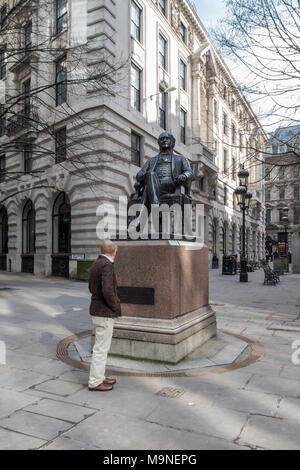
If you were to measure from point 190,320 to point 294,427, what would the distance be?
8.75ft

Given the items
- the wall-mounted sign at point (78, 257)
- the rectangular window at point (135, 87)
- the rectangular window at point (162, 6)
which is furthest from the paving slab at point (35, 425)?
the rectangular window at point (162, 6)

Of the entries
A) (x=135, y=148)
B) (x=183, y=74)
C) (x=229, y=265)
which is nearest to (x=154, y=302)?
(x=135, y=148)

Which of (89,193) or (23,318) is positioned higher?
(89,193)

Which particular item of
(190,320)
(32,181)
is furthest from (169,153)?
(32,181)

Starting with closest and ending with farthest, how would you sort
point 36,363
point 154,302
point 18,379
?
point 18,379, point 36,363, point 154,302

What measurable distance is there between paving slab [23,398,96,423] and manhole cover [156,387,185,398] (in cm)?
87

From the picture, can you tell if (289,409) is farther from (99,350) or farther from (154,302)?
(154,302)

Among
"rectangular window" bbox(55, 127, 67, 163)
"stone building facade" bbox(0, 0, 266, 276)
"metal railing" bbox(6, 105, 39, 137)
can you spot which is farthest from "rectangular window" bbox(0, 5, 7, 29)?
"rectangular window" bbox(55, 127, 67, 163)

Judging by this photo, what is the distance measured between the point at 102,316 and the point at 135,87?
63.2ft

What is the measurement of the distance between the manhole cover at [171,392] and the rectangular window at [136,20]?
824 inches

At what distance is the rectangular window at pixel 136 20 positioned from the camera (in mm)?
20625

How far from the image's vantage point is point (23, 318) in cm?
856

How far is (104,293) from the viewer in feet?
13.6
